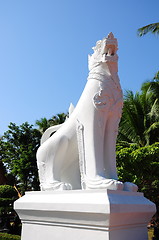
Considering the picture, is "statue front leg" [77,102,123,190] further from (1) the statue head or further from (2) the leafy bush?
(2) the leafy bush

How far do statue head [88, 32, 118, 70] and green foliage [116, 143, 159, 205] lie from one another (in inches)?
258

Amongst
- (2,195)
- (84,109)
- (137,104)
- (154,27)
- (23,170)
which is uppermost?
(154,27)

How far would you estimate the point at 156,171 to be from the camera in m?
10.5

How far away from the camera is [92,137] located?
3176mm

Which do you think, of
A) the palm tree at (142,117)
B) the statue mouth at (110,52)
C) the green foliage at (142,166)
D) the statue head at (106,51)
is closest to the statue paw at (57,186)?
the statue head at (106,51)

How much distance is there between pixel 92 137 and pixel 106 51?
4.22 feet

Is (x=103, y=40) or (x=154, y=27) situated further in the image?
(x=154, y=27)

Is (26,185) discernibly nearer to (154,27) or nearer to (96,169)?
(154,27)

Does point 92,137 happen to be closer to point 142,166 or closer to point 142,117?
point 142,166

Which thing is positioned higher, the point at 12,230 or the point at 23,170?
the point at 23,170

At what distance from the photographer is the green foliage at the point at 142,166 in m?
9.60

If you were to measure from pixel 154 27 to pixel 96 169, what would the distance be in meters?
11.2

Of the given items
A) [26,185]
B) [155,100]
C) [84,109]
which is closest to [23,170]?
[26,185]

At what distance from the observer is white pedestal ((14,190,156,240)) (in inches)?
101
